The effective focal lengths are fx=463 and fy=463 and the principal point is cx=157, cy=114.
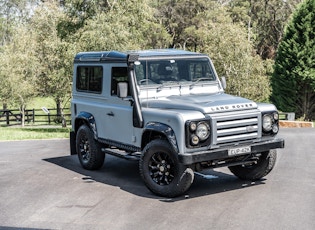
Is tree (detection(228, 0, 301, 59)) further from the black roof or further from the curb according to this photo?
the black roof

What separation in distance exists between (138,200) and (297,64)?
20344 mm

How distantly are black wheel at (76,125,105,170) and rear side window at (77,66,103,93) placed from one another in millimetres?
842

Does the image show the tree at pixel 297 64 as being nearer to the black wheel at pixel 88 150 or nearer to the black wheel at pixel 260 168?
the black wheel at pixel 260 168

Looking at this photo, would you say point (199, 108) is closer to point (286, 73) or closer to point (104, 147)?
point (104, 147)

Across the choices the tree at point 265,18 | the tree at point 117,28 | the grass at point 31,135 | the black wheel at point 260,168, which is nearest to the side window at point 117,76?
the black wheel at point 260,168

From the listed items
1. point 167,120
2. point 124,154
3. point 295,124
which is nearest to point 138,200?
point 167,120

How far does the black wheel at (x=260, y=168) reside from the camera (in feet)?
27.5

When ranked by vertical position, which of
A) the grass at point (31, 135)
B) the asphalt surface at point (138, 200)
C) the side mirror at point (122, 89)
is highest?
the side mirror at point (122, 89)

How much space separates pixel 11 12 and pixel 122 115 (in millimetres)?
67802

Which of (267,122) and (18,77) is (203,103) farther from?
(18,77)

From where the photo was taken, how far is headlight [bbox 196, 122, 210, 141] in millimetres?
7090

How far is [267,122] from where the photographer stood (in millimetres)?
7902

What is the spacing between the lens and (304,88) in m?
26.6

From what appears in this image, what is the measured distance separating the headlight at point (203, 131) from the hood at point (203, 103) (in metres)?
0.22
